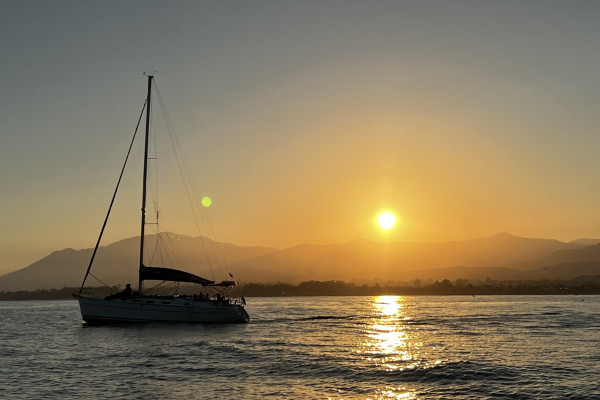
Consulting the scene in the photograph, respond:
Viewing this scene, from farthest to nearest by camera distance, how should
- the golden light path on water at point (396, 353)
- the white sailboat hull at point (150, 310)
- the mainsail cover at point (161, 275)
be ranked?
the mainsail cover at point (161, 275) < the white sailboat hull at point (150, 310) < the golden light path on water at point (396, 353)

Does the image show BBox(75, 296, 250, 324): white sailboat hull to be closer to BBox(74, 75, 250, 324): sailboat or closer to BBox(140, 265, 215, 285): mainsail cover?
BBox(74, 75, 250, 324): sailboat

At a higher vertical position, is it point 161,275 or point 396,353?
point 161,275

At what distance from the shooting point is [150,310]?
61.3 metres

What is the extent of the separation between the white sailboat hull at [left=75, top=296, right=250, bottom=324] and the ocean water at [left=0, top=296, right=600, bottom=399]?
1.27 meters

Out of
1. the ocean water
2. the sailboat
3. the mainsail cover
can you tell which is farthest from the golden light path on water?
the mainsail cover

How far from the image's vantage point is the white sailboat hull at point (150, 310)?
200ft

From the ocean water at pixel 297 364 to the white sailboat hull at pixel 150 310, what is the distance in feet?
4.17

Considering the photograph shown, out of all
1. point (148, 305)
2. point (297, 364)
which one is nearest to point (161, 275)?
point (148, 305)

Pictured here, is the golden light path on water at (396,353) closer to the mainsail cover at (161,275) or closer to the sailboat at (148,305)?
the sailboat at (148,305)

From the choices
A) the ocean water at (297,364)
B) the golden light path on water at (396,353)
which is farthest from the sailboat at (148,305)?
the golden light path on water at (396,353)

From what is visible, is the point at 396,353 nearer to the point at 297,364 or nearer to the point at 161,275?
the point at 297,364

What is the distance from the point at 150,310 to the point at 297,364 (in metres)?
27.9

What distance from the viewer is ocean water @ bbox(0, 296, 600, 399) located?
1167 inches

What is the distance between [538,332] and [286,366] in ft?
121
